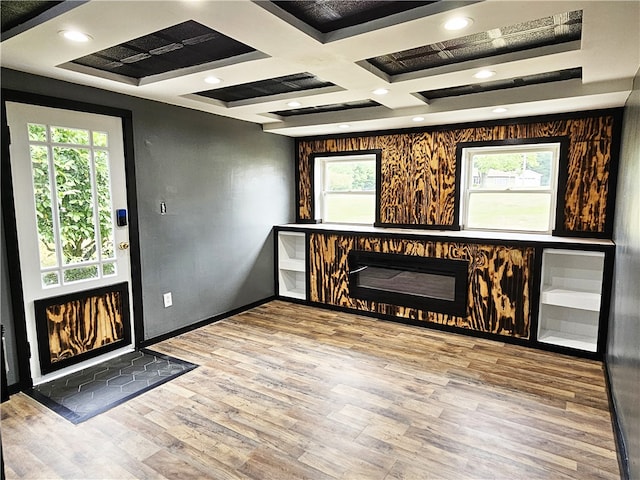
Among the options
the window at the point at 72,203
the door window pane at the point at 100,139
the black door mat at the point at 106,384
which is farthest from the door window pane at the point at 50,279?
the door window pane at the point at 100,139

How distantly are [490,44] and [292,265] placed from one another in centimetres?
351

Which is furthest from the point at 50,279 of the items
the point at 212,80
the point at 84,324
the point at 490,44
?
Answer: the point at 490,44

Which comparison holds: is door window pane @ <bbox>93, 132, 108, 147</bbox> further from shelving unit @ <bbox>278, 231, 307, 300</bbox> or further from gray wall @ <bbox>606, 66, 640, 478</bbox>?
gray wall @ <bbox>606, 66, 640, 478</bbox>

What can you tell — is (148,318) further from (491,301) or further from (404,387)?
(491,301)

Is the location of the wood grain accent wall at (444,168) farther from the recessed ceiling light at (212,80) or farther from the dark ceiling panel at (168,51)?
the dark ceiling panel at (168,51)

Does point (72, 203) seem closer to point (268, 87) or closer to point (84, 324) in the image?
point (84, 324)

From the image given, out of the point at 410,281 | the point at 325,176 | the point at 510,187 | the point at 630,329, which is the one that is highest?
the point at 325,176

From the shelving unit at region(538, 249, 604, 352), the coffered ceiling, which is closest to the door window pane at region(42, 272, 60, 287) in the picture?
the coffered ceiling

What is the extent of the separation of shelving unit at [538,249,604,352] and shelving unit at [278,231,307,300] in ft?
8.95

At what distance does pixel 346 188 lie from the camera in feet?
17.4

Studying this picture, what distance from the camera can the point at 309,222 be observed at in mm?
5523

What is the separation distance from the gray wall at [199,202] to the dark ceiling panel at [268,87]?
49 cm

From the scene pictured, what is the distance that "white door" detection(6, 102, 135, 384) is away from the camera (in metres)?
2.88

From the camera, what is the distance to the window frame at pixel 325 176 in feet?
16.3
